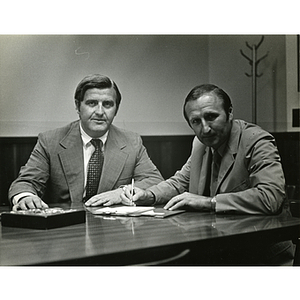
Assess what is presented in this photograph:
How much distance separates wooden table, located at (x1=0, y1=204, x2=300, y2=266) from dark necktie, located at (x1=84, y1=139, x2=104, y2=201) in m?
0.33

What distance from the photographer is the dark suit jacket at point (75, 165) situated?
2.49 metres

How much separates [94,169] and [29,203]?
16.8 inches

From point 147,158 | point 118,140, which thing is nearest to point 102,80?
point 118,140

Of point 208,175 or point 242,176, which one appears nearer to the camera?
point 242,176

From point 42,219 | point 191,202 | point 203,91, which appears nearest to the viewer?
point 42,219

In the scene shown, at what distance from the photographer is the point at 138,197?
2465 millimetres

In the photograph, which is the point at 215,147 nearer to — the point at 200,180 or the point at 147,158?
the point at 200,180

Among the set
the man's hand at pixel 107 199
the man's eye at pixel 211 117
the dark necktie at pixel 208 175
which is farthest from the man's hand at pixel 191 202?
the man's eye at pixel 211 117

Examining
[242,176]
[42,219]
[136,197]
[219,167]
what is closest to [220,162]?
[219,167]

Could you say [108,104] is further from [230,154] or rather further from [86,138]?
[230,154]

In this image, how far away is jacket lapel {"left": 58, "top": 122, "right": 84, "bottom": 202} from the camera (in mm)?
2529

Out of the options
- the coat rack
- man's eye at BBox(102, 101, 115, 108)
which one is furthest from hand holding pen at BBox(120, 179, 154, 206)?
the coat rack

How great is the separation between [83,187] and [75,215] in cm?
52
